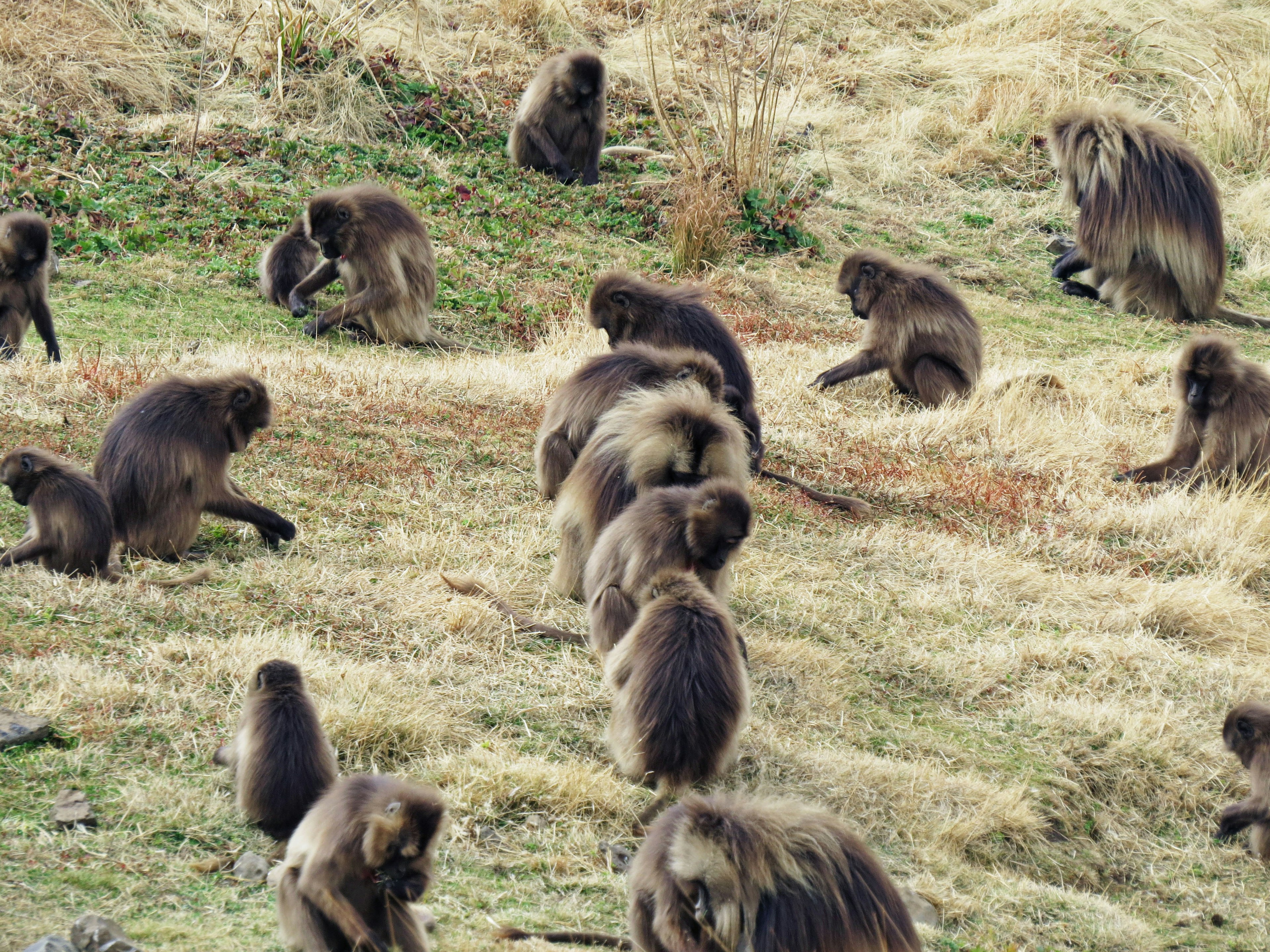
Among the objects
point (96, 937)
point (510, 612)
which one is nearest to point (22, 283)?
point (510, 612)

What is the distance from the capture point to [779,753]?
516cm

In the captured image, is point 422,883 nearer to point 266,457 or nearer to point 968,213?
point 266,457

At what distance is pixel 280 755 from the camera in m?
4.03

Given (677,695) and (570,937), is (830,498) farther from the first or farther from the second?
(570,937)

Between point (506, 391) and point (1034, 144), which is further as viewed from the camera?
point (1034, 144)

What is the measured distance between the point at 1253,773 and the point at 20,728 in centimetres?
452

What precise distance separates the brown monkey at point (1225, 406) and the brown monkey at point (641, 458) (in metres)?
3.60

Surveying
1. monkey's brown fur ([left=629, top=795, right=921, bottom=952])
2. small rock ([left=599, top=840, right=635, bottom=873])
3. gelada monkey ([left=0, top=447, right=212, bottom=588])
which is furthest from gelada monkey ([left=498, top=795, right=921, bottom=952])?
gelada monkey ([left=0, top=447, right=212, bottom=588])

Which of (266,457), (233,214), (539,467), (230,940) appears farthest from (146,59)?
(230,940)

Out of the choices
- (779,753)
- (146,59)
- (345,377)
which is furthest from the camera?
(146,59)

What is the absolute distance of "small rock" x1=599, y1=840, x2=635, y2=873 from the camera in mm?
4344

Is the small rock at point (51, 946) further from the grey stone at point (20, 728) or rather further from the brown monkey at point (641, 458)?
the brown monkey at point (641, 458)

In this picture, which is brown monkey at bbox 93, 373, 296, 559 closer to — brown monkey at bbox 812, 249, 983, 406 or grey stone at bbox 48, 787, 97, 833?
grey stone at bbox 48, 787, 97, 833

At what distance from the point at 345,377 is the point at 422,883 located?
5660 millimetres
